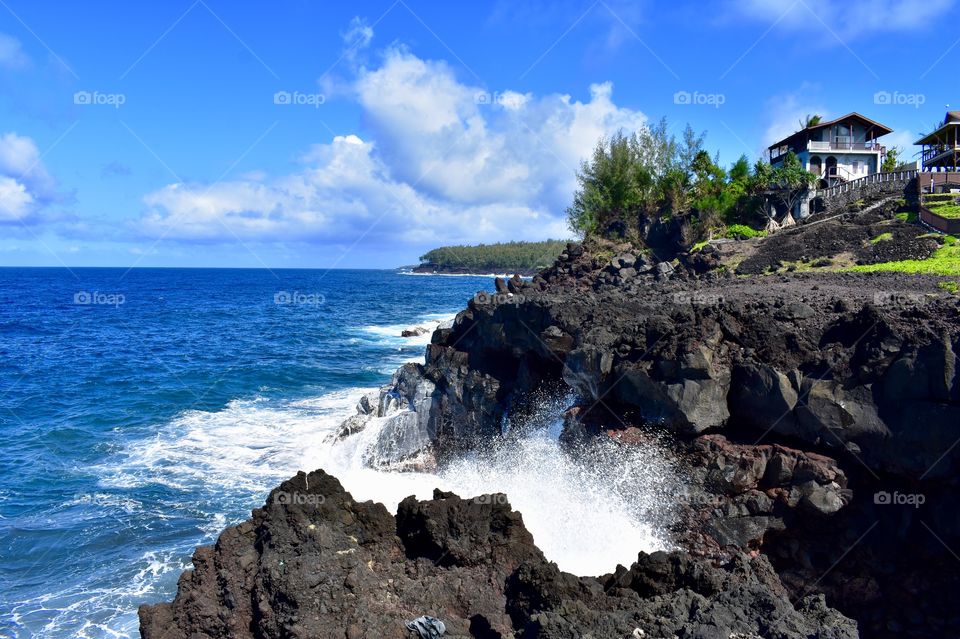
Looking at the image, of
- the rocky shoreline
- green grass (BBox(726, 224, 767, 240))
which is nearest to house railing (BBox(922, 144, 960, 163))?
green grass (BBox(726, 224, 767, 240))

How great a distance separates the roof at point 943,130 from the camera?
46.5 m

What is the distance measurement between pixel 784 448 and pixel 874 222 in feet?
92.6

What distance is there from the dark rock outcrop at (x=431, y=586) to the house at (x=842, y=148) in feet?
158

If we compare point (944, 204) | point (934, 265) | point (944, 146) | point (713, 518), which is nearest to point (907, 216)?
point (944, 204)

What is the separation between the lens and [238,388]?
40.7 meters

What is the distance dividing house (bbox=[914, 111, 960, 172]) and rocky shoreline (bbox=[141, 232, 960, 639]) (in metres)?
31.0

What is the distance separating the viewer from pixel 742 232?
45312 mm

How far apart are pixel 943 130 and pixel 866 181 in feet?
27.7

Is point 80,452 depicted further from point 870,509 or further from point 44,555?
point 870,509

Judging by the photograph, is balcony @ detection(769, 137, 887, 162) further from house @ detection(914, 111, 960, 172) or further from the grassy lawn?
the grassy lawn

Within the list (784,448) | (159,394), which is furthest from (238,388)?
(784,448)

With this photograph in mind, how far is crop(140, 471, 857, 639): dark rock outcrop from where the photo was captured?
10.5 metres

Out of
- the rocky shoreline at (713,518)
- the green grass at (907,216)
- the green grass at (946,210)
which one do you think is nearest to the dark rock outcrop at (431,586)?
the rocky shoreline at (713,518)

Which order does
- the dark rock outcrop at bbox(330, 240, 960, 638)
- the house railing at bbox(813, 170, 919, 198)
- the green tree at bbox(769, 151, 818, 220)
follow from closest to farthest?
the dark rock outcrop at bbox(330, 240, 960, 638), the house railing at bbox(813, 170, 919, 198), the green tree at bbox(769, 151, 818, 220)
